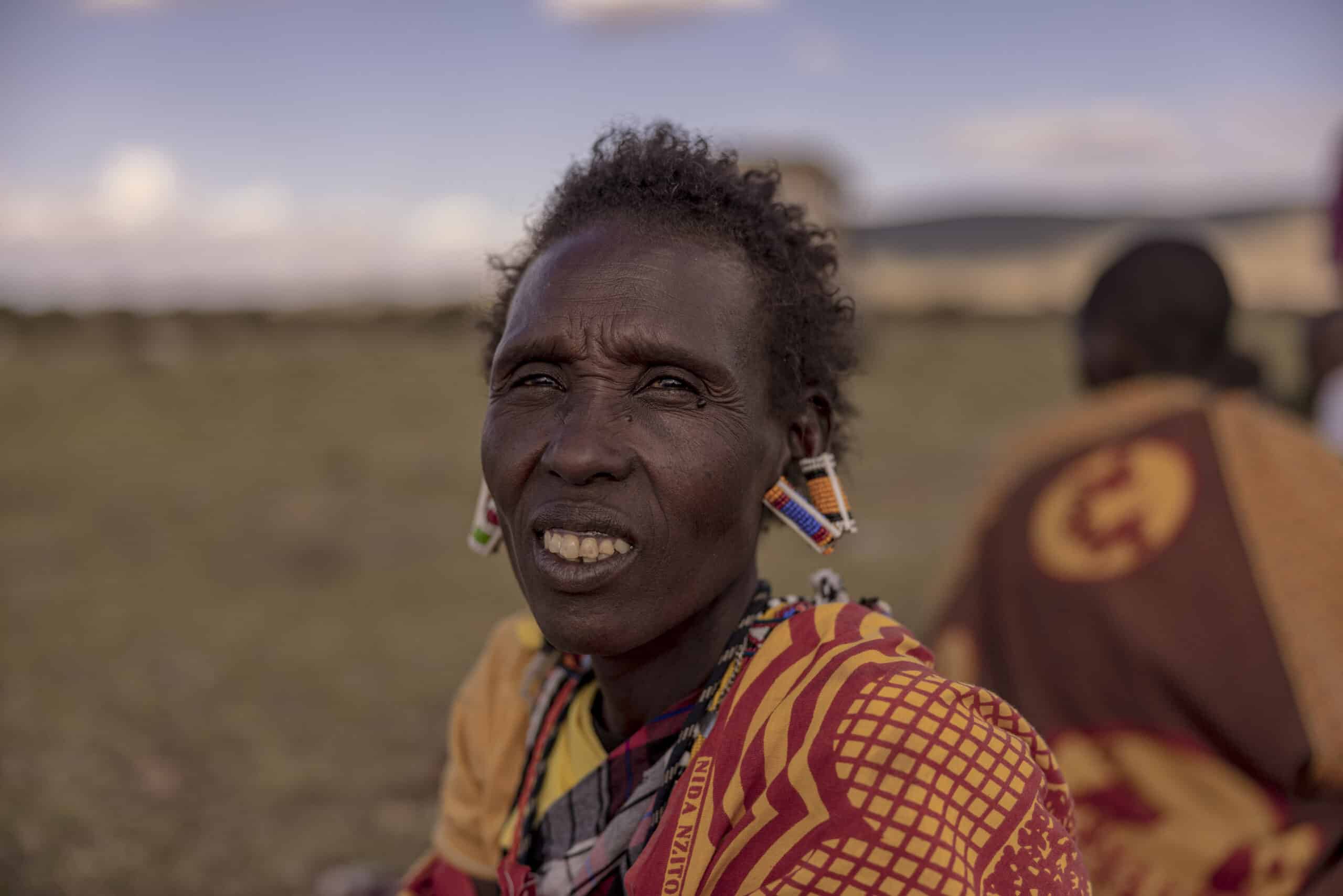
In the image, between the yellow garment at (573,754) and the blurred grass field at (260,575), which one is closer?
the yellow garment at (573,754)

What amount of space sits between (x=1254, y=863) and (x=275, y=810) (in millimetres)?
3691

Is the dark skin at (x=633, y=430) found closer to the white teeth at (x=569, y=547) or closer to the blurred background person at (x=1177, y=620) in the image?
the white teeth at (x=569, y=547)

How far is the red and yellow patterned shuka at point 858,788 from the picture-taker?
4.50ft

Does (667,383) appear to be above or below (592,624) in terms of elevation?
above

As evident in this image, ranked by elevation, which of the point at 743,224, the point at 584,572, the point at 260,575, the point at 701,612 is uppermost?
the point at 743,224

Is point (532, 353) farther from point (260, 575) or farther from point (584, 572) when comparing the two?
point (260, 575)

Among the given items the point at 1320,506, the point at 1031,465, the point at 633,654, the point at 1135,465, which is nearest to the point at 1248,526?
the point at 1320,506

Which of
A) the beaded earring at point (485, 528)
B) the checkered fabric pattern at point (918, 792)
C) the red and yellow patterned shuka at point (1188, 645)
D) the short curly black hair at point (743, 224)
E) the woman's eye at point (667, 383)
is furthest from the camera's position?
the red and yellow patterned shuka at point (1188, 645)

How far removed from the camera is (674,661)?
1836mm

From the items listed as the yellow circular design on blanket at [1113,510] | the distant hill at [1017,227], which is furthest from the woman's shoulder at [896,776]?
the distant hill at [1017,227]

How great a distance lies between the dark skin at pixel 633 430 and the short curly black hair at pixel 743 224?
4cm

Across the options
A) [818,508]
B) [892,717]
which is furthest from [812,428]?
[892,717]

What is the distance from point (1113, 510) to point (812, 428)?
2060mm

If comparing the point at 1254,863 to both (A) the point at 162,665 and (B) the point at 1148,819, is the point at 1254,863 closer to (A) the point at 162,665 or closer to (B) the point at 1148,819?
(B) the point at 1148,819
